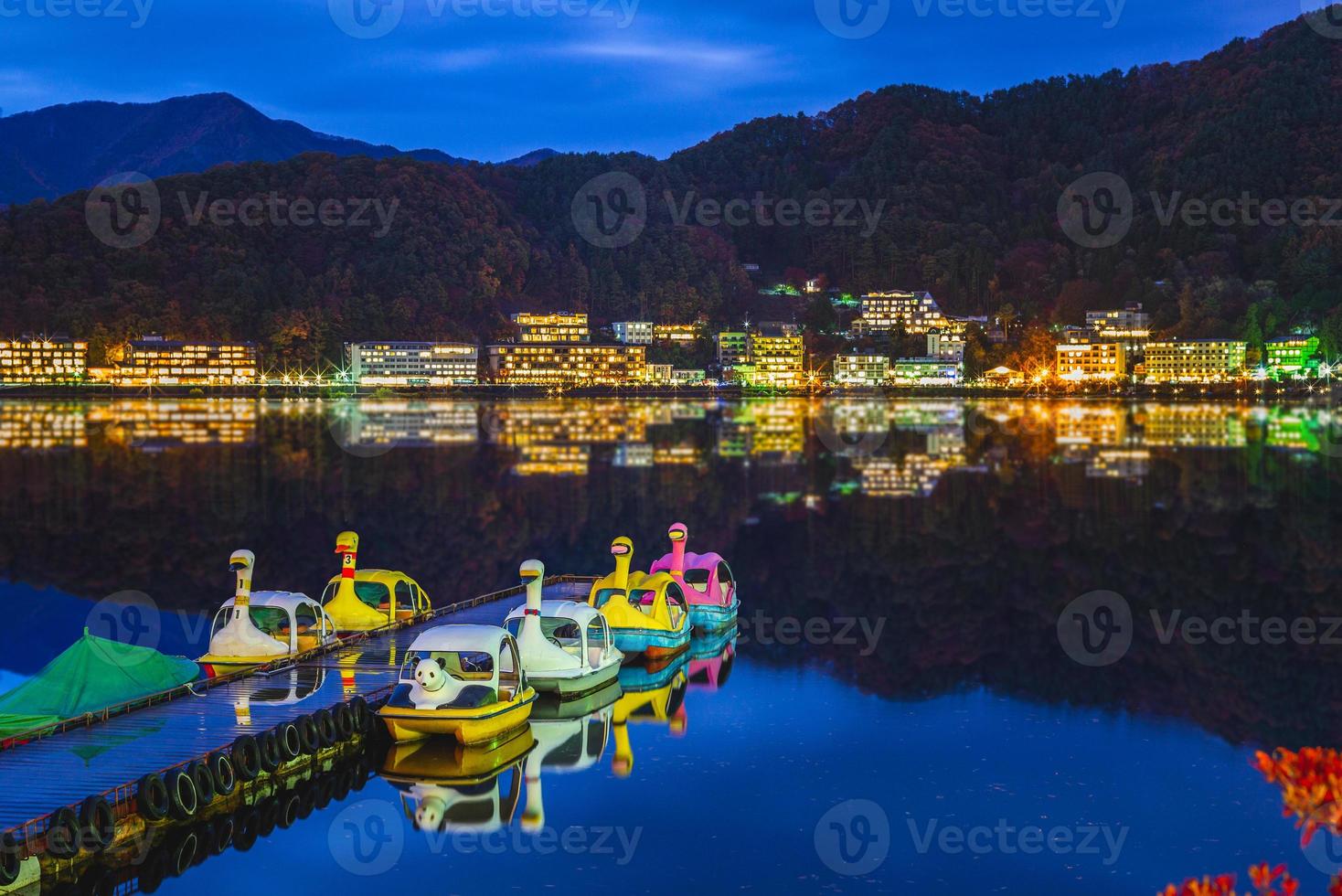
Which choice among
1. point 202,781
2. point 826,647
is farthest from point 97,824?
point 826,647

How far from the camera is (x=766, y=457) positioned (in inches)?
1761

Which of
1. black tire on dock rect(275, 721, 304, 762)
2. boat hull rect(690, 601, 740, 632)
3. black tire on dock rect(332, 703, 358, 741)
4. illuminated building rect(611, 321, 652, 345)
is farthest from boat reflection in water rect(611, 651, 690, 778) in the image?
illuminated building rect(611, 321, 652, 345)

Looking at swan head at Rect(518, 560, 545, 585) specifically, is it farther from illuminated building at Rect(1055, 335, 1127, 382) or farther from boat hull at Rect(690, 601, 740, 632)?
illuminated building at Rect(1055, 335, 1127, 382)

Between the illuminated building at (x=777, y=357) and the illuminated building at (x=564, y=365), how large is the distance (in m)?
12.4

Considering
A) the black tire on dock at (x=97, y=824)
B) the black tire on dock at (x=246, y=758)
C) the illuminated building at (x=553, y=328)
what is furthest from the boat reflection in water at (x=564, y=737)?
the illuminated building at (x=553, y=328)

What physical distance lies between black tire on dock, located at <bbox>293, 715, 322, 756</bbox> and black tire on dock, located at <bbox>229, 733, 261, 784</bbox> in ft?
1.60

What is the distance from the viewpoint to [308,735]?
9.93 metres

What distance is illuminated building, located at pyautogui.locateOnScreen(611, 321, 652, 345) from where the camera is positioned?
138 metres

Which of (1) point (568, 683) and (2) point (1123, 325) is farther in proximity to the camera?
(2) point (1123, 325)

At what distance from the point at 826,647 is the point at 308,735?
289 inches

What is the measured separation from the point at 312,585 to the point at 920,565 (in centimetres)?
1003

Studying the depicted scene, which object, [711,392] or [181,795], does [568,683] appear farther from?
[711,392]

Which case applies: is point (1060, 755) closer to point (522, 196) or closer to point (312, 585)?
point (312, 585)

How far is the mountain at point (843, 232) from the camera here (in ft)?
405
